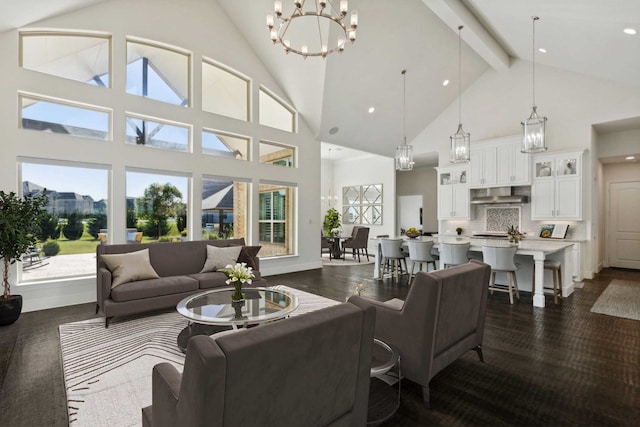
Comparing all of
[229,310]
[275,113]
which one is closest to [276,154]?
[275,113]

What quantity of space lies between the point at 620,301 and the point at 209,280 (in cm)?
625

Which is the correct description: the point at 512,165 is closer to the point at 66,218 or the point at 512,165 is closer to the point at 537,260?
the point at 537,260

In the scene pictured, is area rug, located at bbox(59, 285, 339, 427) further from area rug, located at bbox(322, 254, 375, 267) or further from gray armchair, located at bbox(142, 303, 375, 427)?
area rug, located at bbox(322, 254, 375, 267)

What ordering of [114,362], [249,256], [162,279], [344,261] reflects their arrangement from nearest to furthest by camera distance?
[114,362], [162,279], [249,256], [344,261]

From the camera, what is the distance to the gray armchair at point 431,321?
2248 millimetres

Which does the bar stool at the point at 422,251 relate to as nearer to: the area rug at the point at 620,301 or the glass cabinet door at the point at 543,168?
the area rug at the point at 620,301

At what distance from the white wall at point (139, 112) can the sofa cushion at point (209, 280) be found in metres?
1.73

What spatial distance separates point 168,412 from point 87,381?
74.0 inches

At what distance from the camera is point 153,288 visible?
4109 mm

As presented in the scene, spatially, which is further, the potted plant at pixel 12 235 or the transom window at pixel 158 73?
the transom window at pixel 158 73

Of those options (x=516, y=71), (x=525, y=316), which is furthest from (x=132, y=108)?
(x=516, y=71)

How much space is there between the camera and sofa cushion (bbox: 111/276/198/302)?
3920 mm

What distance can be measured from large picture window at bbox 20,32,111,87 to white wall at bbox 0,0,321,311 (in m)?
0.14

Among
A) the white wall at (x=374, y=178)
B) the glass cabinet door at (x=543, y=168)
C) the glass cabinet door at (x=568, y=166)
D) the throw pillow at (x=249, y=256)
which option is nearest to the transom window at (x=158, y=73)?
the throw pillow at (x=249, y=256)
